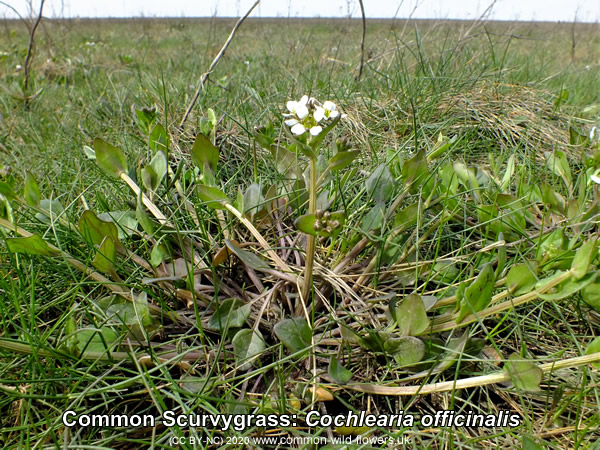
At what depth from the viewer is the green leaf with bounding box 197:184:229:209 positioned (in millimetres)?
1171

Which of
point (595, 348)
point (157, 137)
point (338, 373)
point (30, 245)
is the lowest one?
point (338, 373)

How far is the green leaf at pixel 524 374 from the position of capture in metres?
0.84

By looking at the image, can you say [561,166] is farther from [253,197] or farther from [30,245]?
[30,245]

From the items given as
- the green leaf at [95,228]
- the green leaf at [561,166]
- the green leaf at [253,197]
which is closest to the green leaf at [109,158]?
the green leaf at [95,228]

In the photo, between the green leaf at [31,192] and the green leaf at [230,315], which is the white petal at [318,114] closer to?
the green leaf at [230,315]

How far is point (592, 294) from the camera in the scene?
94 cm

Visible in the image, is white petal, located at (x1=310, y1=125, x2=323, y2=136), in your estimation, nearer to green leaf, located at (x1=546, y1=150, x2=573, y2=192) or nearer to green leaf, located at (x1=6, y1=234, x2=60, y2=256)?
green leaf, located at (x1=6, y1=234, x2=60, y2=256)

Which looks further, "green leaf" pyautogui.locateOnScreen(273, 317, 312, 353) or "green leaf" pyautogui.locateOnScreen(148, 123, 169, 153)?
"green leaf" pyautogui.locateOnScreen(148, 123, 169, 153)

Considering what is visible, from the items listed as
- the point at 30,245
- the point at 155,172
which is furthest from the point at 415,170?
the point at 30,245

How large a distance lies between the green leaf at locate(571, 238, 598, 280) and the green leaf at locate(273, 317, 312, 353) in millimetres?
564

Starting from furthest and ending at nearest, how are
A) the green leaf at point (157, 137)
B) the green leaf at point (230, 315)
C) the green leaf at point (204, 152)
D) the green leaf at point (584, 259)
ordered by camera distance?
1. the green leaf at point (157, 137)
2. the green leaf at point (204, 152)
3. the green leaf at point (230, 315)
4. the green leaf at point (584, 259)

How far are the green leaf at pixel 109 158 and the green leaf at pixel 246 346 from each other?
680mm

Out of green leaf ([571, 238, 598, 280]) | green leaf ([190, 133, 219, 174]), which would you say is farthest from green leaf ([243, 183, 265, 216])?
green leaf ([571, 238, 598, 280])

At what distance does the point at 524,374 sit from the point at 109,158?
1.22m
